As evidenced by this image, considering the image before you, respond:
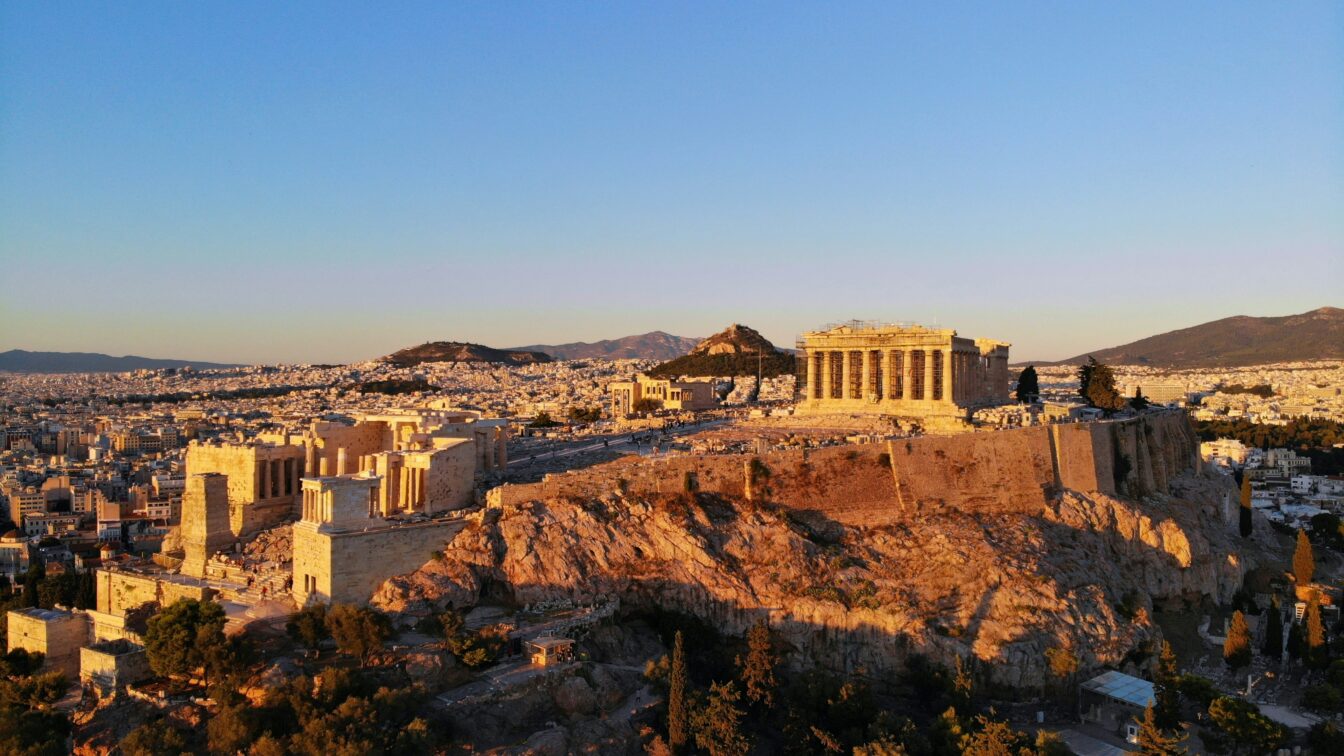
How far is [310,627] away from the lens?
2212 cm

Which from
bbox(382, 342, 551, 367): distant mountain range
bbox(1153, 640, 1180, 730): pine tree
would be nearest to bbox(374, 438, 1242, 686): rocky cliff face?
bbox(1153, 640, 1180, 730): pine tree

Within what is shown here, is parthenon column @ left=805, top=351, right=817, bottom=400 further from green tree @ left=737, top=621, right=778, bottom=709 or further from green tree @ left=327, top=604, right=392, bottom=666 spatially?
green tree @ left=327, top=604, right=392, bottom=666

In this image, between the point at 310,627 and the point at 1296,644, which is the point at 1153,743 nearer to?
the point at 1296,644

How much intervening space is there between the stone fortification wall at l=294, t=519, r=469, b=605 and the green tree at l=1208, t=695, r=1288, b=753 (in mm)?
19023

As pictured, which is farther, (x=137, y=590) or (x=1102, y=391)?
(x=1102, y=391)

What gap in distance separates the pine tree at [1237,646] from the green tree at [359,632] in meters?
23.4

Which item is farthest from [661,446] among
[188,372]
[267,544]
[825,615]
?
[188,372]

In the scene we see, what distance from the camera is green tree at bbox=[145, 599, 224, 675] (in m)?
21.2

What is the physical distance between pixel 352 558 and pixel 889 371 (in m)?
25.1

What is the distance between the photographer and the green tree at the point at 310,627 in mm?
22156

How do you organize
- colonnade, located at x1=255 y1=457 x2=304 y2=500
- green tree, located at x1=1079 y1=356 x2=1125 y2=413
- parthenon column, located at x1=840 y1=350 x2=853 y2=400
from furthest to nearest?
green tree, located at x1=1079 y1=356 x2=1125 y2=413, parthenon column, located at x1=840 y1=350 x2=853 y2=400, colonnade, located at x1=255 y1=457 x2=304 y2=500

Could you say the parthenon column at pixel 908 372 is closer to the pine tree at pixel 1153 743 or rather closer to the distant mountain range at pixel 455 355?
the pine tree at pixel 1153 743

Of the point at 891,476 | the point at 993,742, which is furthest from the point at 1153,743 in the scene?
the point at 891,476

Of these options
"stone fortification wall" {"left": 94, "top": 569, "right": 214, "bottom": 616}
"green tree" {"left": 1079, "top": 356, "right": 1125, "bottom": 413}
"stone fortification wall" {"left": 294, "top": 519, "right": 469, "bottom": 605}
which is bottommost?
"stone fortification wall" {"left": 94, "top": 569, "right": 214, "bottom": 616}
